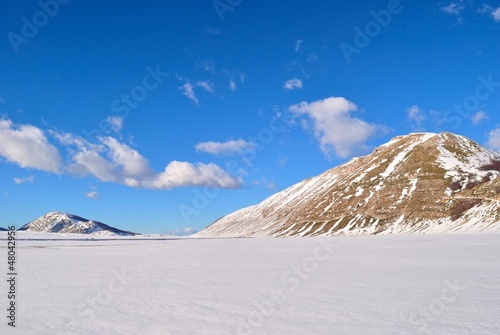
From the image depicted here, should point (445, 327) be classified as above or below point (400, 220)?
below

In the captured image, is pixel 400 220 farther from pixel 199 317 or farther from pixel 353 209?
pixel 199 317

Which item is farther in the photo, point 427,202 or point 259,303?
point 427,202

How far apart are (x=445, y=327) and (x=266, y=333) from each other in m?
4.74

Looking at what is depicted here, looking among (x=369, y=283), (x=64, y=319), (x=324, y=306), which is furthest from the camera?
(x=369, y=283)

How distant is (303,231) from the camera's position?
191 m

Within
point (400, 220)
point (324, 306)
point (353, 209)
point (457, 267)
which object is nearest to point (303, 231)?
point (353, 209)

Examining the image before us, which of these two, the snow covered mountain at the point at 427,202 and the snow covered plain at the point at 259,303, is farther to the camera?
the snow covered mountain at the point at 427,202

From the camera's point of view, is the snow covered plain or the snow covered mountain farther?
the snow covered mountain

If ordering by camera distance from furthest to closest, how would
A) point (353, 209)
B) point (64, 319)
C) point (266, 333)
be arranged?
point (353, 209) < point (64, 319) < point (266, 333)

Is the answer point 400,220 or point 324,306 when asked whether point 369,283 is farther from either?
point 400,220

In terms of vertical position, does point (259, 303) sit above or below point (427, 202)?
below

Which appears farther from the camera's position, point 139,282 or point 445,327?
point 139,282

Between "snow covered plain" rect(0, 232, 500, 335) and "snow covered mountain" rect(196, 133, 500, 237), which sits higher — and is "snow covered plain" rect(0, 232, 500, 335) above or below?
below

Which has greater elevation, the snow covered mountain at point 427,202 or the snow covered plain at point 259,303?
the snow covered mountain at point 427,202
